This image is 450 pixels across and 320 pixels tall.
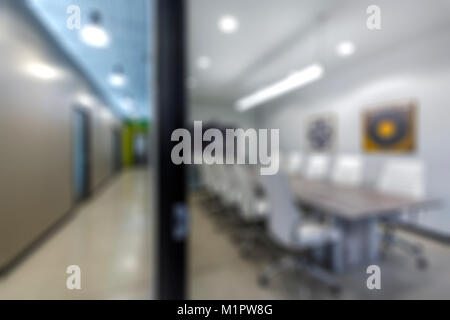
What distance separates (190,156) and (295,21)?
7.55 ft

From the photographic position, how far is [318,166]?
3.25 m

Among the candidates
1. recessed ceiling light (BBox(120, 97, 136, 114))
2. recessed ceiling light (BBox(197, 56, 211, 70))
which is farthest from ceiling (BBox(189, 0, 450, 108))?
recessed ceiling light (BBox(120, 97, 136, 114))

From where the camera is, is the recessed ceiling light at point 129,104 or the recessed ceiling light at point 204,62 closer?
the recessed ceiling light at point 129,104

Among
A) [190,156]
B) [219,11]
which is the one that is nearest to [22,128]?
[190,156]

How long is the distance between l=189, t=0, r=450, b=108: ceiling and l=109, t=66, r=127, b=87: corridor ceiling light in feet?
1.40

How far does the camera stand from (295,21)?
2285 mm

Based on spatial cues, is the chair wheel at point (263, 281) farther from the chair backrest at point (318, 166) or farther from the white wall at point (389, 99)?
the chair backrest at point (318, 166)

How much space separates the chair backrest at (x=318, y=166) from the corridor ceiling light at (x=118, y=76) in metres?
2.83

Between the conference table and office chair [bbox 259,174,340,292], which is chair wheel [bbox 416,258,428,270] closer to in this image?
the conference table

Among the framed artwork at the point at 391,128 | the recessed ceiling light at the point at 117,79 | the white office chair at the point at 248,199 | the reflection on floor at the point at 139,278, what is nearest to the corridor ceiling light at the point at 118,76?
the recessed ceiling light at the point at 117,79

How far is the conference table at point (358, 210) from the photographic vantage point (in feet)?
5.74

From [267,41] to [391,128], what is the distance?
1973mm

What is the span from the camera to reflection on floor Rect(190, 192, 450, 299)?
97 cm
